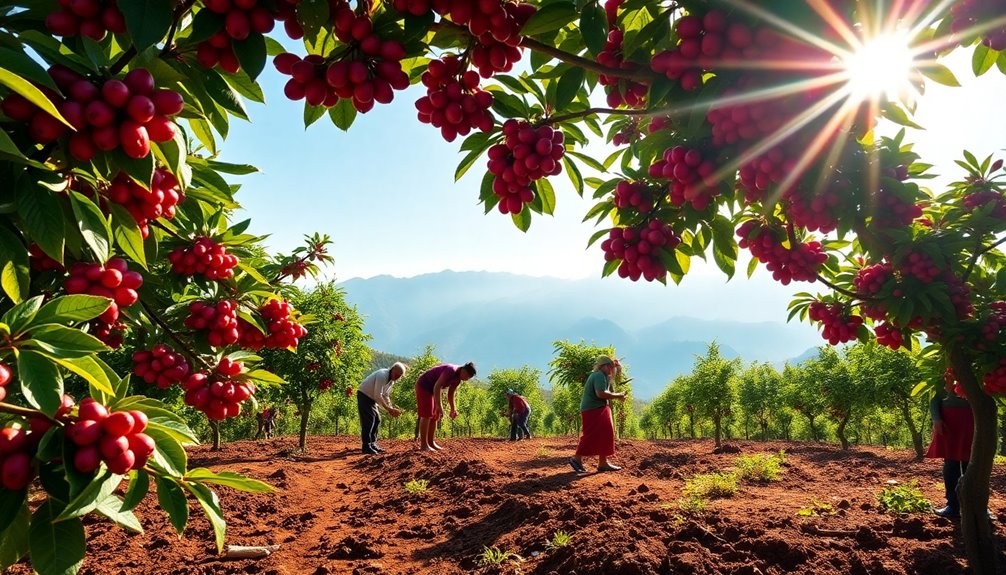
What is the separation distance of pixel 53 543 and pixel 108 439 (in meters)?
0.27

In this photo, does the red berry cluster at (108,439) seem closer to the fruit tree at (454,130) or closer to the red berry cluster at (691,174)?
the fruit tree at (454,130)

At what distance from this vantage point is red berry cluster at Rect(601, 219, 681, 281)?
2.38 metres

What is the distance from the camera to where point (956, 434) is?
5.24 meters

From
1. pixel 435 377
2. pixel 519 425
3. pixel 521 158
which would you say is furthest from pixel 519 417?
pixel 521 158

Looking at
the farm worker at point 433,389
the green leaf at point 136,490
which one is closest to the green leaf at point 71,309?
the green leaf at point 136,490

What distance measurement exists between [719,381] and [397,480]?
1334 cm

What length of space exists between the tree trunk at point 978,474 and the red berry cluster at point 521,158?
3.03 meters

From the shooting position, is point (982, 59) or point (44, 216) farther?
point (982, 59)

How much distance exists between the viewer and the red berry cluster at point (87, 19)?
1.09 meters

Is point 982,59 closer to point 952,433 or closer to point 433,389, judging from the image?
point 952,433

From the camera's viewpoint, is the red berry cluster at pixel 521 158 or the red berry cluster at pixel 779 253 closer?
the red berry cluster at pixel 521 158

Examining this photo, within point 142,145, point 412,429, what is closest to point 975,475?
point 142,145

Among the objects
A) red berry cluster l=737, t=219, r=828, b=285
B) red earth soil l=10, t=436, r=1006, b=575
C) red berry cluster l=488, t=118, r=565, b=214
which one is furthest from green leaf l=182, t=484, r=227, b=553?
red berry cluster l=737, t=219, r=828, b=285

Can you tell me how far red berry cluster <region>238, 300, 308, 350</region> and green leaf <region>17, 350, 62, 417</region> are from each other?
1.85m
